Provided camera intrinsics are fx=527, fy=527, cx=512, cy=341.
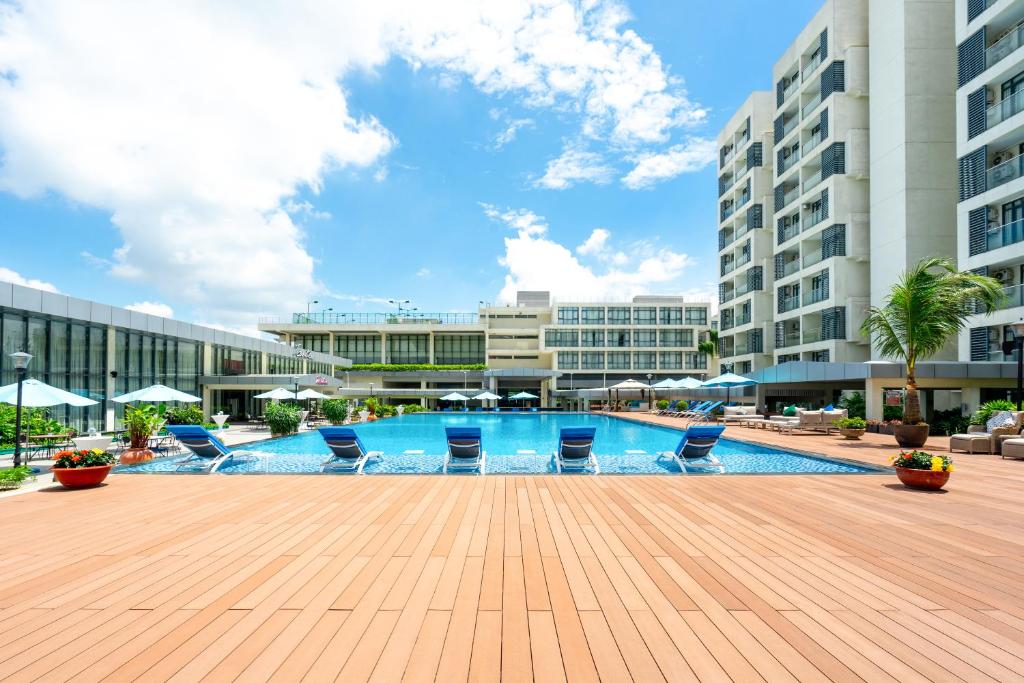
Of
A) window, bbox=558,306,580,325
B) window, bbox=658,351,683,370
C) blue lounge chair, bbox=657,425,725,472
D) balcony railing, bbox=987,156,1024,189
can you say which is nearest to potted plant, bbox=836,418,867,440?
blue lounge chair, bbox=657,425,725,472

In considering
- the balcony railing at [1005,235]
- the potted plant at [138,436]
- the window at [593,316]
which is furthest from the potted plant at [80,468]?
the window at [593,316]

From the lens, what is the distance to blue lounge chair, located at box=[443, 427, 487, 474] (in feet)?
38.2

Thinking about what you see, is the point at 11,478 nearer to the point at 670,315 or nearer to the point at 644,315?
the point at 644,315

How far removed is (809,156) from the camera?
111 ft

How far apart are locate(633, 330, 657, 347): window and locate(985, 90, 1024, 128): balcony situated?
43224mm

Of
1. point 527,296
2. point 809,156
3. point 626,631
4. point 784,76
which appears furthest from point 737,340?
point 626,631

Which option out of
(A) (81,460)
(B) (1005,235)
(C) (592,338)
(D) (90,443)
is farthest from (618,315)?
(A) (81,460)

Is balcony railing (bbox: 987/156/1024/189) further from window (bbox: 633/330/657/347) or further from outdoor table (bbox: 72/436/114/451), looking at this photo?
window (bbox: 633/330/657/347)

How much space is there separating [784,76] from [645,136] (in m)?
20.7

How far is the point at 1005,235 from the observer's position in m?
21.1

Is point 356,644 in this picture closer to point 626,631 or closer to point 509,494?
point 626,631

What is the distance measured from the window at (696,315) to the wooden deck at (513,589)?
59380 mm

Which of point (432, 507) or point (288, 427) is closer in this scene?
point (432, 507)

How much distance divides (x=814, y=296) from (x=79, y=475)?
3616 centimetres
